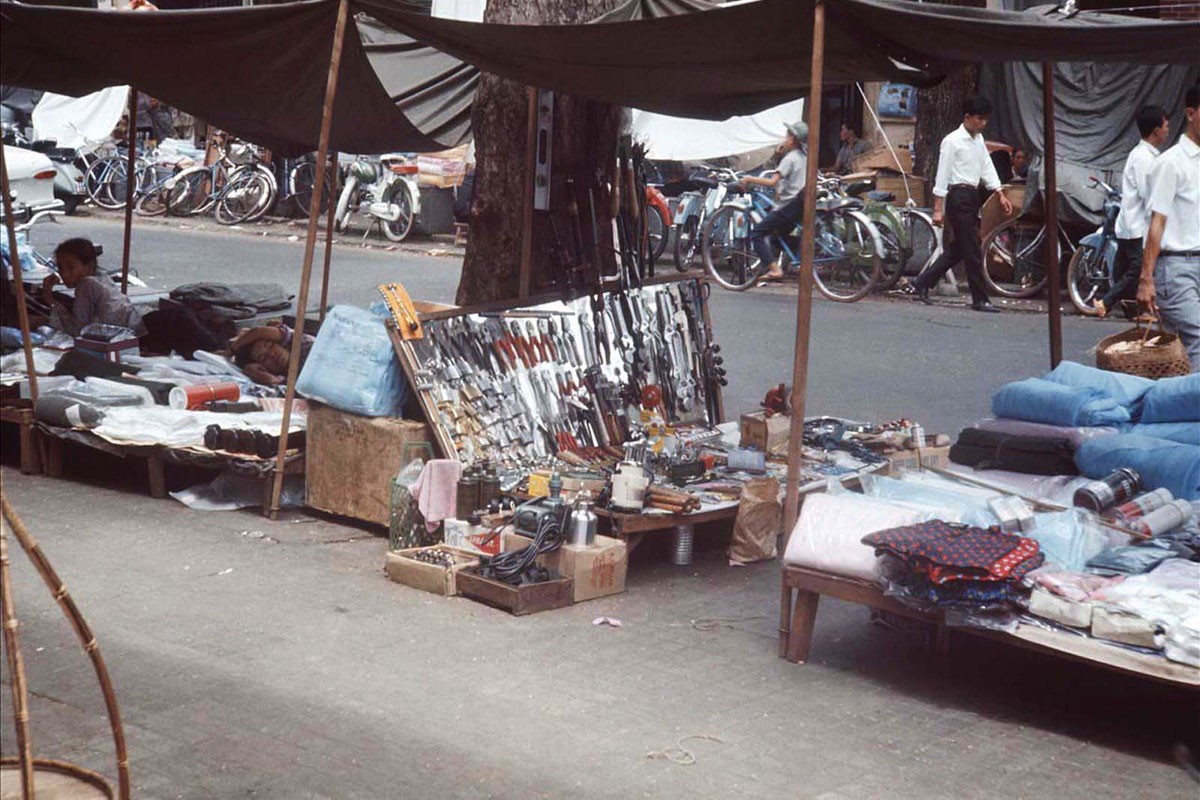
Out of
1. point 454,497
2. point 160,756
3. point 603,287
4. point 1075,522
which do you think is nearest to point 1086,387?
point 1075,522

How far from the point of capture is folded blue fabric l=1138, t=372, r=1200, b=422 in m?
7.15

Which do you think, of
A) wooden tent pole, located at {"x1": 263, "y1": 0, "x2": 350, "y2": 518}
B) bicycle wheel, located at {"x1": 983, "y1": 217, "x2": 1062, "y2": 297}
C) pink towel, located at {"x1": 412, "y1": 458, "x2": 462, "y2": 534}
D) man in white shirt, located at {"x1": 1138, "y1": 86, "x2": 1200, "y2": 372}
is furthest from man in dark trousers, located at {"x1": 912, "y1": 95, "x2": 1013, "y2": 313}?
pink towel, located at {"x1": 412, "y1": 458, "x2": 462, "y2": 534}

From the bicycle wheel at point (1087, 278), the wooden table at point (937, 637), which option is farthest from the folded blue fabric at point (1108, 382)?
the bicycle wheel at point (1087, 278)

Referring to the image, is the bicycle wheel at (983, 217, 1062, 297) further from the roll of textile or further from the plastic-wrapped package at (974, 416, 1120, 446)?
the roll of textile

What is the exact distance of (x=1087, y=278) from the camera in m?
14.7

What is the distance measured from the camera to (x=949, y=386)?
11109 mm

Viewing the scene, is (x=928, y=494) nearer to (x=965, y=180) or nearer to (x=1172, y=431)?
(x=1172, y=431)

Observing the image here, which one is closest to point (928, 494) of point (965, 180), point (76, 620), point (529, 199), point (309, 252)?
point (529, 199)

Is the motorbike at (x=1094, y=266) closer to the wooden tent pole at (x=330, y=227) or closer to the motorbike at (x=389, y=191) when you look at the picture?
the wooden tent pole at (x=330, y=227)

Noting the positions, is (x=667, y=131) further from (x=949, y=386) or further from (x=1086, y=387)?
(x=1086, y=387)

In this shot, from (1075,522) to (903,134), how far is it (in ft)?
51.3

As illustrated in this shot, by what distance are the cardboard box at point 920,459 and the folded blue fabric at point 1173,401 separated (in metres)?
1.05

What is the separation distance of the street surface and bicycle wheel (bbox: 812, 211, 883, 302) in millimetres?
8438

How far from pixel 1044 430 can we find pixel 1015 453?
0.68 ft
